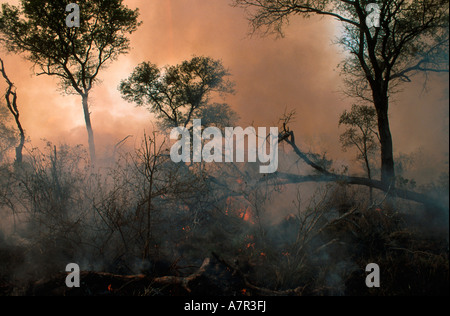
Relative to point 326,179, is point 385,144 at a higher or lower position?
higher

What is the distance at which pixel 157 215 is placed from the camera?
27.4 feet

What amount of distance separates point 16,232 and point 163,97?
42.6ft

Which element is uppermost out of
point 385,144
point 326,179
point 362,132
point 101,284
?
point 362,132

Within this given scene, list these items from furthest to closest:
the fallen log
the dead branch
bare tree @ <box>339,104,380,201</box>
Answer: bare tree @ <box>339,104,380,201</box> → the dead branch → the fallen log

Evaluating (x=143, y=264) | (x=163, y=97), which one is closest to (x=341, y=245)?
(x=143, y=264)

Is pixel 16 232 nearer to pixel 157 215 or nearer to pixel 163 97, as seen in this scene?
pixel 157 215

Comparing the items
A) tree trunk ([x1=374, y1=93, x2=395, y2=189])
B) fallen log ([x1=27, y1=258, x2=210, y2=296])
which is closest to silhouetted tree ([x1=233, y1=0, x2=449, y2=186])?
tree trunk ([x1=374, y1=93, x2=395, y2=189])

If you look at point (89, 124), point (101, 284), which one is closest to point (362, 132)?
point (101, 284)

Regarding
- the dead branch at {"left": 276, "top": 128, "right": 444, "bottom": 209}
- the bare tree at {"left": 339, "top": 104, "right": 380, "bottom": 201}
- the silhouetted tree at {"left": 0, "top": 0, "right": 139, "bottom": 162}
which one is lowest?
the dead branch at {"left": 276, "top": 128, "right": 444, "bottom": 209}

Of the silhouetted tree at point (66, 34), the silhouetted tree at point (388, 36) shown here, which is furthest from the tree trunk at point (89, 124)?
the silhouetted tree at point (388, 36)

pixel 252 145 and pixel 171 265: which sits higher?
pixel 252 145

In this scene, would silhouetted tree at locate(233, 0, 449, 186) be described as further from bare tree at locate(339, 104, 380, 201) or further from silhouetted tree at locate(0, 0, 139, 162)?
silhouetted tree at locate(0, 0, 139, 162)

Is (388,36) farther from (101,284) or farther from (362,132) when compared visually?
(101,284)
